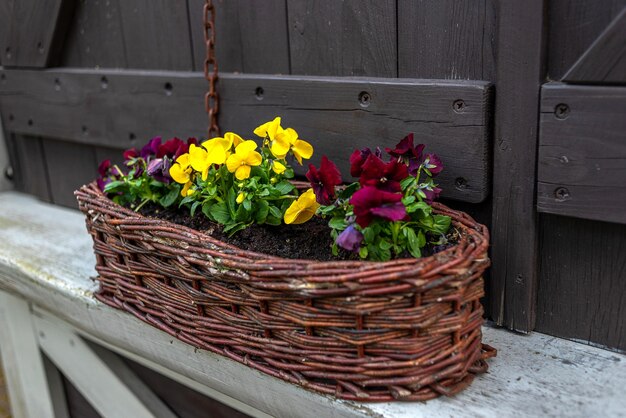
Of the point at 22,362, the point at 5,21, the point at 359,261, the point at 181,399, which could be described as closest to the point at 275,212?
the point at 359,261

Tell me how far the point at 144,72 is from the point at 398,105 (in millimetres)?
848

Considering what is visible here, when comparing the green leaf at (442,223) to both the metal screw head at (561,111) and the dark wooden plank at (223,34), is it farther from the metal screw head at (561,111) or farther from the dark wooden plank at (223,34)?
the dark wooden plank at (223,34)

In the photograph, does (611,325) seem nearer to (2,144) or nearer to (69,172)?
(69,172)

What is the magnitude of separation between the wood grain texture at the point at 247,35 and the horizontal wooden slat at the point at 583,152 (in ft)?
2.07

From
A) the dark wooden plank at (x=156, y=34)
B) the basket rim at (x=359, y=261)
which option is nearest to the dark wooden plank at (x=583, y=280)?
the basket rim at (x=359, y=261)

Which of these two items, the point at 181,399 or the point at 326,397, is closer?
the point at 326,397

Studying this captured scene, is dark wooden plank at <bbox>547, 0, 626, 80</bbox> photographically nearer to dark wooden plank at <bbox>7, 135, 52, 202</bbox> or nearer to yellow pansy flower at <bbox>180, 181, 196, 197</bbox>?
yellow pansy flower at <bbox>180, 181, 196, 197</bbox>

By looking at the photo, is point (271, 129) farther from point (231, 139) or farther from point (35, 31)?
point (35, 31)

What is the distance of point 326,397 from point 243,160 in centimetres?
43

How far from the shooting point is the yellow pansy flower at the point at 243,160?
1124mm

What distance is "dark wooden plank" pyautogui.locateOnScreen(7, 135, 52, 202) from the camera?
7.68ft

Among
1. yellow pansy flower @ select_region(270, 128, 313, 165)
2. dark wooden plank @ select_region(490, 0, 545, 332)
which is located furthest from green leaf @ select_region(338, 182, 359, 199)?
dark wooden plank @ select_region(490, 0, 545, 332)

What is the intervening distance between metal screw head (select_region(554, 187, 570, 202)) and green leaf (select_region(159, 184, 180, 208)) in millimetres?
743

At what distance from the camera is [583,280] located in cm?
113
